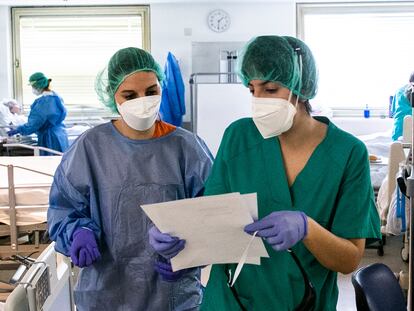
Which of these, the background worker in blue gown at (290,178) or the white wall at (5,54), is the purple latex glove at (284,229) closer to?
the background worker in blue gown at (290,178)

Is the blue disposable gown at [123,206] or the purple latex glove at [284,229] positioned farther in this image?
the blue disposable gown at [123,206]

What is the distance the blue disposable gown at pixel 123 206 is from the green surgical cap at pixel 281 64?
37 cm

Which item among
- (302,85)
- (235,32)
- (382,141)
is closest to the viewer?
(302,85)

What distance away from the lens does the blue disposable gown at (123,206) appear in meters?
1.50

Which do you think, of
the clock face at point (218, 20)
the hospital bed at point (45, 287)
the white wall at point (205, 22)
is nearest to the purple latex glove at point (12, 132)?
the white wall at point (205, 22)

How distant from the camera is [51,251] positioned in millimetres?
1549

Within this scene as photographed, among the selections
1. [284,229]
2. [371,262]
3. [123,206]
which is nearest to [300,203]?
[284,229]

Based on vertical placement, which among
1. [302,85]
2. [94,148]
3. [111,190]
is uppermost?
[302,85]

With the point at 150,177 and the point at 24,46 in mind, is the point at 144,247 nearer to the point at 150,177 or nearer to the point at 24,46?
the point at 150,177

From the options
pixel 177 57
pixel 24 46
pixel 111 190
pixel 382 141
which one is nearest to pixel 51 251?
pixel 111 190

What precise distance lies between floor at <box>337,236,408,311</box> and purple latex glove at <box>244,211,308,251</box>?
7.17 ft

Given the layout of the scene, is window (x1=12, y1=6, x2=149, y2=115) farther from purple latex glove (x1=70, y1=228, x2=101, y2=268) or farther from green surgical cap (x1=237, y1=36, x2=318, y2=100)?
green surgical cap (x1=237, y1=36, x2=318, y2=100)

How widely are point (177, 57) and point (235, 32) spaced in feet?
2.42

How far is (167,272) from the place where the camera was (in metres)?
1.41
